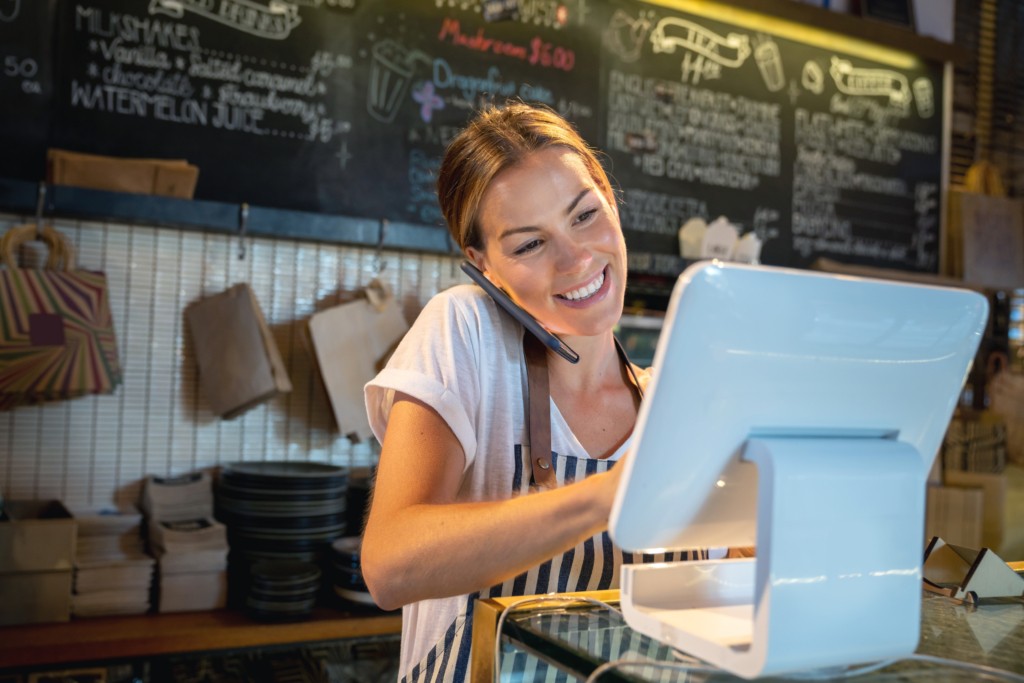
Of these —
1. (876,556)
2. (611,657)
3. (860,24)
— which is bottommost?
(611,657)

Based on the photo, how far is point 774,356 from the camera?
81 cm

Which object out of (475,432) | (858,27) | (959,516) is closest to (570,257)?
(475,432)

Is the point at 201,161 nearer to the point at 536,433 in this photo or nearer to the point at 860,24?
the point at 536,433

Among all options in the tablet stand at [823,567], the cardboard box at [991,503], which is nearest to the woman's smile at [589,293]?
the tablet stand at [823,567]

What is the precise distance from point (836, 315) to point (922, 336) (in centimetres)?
12

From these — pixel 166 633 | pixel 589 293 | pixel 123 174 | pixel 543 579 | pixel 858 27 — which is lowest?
pixel 166 633

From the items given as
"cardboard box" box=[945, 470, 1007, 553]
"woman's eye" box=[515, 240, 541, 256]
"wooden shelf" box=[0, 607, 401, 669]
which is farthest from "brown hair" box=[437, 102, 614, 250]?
"cardboard box" box=[945, 470, 1007, 553]

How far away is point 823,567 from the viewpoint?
0.83 meters

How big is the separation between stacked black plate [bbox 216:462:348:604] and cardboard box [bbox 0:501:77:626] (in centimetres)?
42

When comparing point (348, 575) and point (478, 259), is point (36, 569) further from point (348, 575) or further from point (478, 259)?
point (478, 259)

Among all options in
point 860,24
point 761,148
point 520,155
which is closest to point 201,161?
point 520,155

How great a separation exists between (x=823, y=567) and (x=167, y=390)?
2317 millimetres

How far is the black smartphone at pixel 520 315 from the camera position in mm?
1507

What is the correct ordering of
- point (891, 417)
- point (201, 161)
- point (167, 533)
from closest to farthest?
point (891, 417) < point (167, 533) < point (201, 161)
